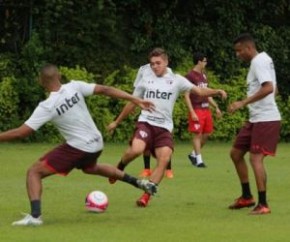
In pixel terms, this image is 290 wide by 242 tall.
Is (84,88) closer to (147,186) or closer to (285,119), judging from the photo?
(147,186)

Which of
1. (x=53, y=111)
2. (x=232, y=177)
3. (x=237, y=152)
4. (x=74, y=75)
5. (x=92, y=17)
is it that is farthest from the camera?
(x=92, y=17)

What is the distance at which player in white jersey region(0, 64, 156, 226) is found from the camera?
10.5 metres

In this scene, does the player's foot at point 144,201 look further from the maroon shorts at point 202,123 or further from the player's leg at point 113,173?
the maroon shorts at point 202,123

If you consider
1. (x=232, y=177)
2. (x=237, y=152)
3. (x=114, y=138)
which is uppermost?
(x=237, y=152)

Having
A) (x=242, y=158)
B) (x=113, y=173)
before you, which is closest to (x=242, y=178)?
(x=242, y=158)

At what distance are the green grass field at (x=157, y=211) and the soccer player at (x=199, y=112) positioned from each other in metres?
0.41

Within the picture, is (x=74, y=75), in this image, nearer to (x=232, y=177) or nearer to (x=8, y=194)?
(x=232, y=177)

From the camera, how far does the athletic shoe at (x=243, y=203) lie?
1197 cm

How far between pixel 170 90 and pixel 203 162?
18.1 ft

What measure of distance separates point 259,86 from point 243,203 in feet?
4.90

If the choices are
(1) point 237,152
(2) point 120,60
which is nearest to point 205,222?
(1) point 237,152

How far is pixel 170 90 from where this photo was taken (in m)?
12.8

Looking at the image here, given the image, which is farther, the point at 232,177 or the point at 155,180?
the point at 232,177

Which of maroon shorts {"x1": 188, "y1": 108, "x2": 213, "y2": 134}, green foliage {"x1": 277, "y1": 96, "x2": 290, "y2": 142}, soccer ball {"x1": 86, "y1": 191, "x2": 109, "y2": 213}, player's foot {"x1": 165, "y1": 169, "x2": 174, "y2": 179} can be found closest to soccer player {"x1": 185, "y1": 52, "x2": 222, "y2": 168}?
maroon shorts {"x1": 188, "y1": 108, "x2": 213, "y2": 134}
